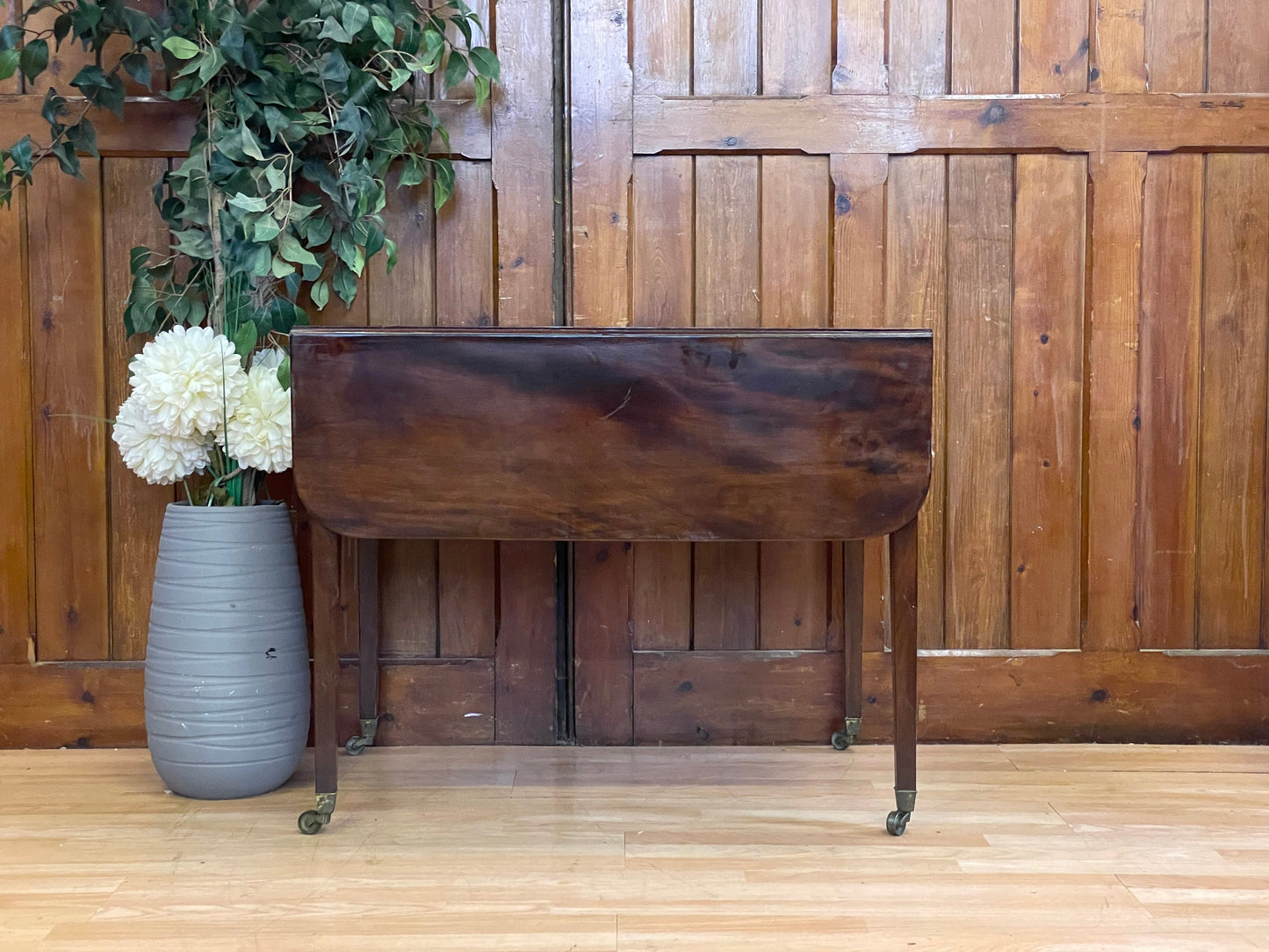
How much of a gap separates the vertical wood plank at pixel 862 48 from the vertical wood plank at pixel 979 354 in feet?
0.52

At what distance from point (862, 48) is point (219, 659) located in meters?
1.75

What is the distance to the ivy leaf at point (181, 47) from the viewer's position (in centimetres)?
169

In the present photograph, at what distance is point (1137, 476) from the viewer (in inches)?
80.7

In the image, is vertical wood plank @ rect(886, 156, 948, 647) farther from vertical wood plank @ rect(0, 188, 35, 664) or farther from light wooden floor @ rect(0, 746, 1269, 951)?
vertical wood plank @ rect(0, 188, 35, 664)

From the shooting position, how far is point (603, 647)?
2.04m

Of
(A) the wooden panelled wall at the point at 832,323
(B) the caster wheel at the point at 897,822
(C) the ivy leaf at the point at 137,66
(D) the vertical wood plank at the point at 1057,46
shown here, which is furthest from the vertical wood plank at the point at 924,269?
(C) the ivy leaf at the point at 137,66

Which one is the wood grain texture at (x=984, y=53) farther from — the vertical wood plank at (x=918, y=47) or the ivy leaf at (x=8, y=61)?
the ivy leaf at (x=8, y=61)

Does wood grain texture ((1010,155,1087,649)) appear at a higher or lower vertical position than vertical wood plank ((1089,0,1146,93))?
lower

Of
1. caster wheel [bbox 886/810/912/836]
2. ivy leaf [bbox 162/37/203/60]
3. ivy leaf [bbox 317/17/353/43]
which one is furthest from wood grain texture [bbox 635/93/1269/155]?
caster wheel [bbox 886/810/912/836]

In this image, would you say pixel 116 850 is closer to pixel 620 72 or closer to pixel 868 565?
pixel 868 565

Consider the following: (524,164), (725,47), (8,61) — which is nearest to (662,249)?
(524,164)

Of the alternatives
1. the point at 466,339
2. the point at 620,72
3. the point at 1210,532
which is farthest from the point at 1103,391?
the point at 466,339

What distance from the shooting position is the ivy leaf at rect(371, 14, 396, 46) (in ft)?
5.56

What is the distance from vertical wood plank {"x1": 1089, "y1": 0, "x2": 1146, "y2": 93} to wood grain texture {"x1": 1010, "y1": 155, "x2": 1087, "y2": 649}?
18 centimetres
